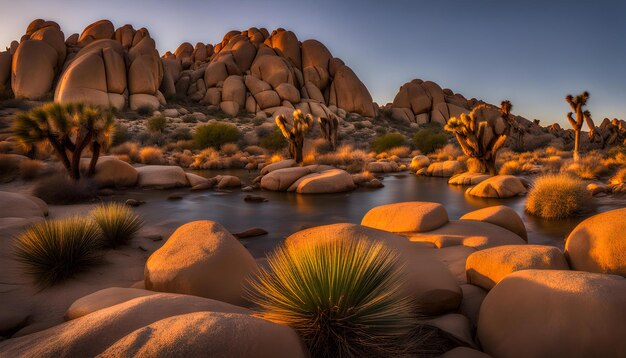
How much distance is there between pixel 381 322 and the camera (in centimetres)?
252

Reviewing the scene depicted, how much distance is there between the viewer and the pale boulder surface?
1.84m

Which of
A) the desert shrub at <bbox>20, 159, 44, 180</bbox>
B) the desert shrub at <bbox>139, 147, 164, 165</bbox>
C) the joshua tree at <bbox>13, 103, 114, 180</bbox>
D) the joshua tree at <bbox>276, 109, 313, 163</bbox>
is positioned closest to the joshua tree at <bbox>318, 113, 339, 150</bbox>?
the joshua tree at <bbox>276, 109, 313, 163</bbox>

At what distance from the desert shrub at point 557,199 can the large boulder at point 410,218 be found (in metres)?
4.19

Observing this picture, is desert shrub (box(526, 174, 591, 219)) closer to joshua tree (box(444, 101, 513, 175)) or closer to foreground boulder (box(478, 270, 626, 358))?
joshua tree (box(444, 101, 513, 175))

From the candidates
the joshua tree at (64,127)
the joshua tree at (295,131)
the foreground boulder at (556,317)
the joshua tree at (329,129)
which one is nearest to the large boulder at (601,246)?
the foreground boulder at (556,317)

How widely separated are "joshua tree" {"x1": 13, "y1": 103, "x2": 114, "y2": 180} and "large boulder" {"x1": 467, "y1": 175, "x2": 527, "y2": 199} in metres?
13.4

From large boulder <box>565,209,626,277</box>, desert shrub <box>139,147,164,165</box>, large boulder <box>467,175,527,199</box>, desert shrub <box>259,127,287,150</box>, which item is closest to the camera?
large boulder <box>565,209,626,277</box>

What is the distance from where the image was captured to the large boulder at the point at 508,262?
3795 millimetres

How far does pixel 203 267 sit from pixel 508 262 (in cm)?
340

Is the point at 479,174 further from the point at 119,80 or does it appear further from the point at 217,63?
the point at 217,63

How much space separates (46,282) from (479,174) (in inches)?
624

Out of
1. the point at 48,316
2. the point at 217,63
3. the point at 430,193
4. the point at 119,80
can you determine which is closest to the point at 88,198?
the point at 48,316

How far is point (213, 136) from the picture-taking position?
2877 centimetres

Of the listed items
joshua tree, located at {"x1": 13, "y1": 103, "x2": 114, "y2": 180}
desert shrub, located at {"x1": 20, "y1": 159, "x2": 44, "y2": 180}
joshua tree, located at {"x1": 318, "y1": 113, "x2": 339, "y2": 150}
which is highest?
joshua tree, located at {"x1": 318, "y1": 113, "x2": 339, "y2": 150}
